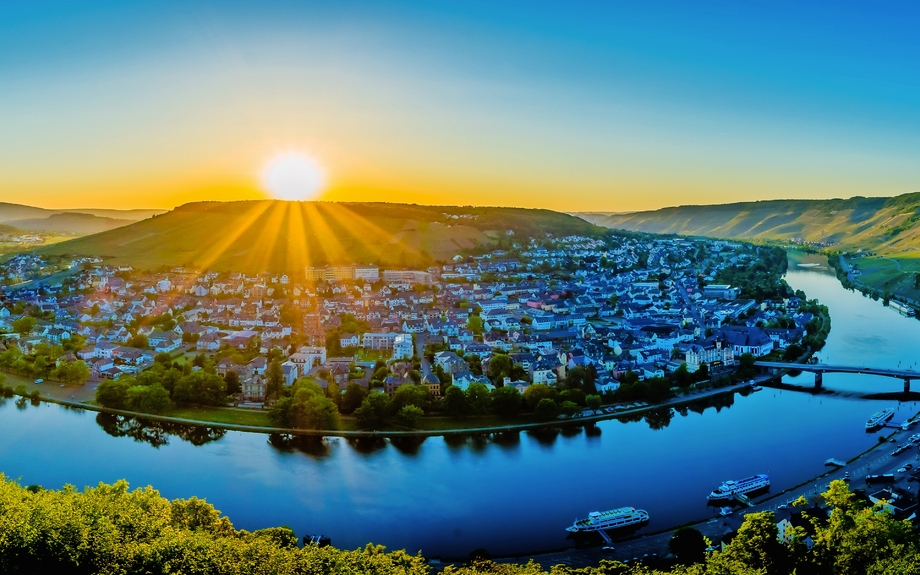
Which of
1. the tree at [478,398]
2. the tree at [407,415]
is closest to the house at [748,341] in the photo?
the tree at [478,398]

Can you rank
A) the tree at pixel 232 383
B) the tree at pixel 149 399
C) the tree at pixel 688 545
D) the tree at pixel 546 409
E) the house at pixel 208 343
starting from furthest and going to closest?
the house at pixel 208 343 → the tree at pixel 232 383 → the tree at pixel 149 399 → the tree at pixel 546 409 → the tree at pixel 688 545

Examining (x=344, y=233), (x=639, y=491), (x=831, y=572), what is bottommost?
(x=639, y=491)

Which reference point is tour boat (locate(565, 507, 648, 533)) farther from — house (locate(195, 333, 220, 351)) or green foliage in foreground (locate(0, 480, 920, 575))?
house (locate(195, 333, 220, 351))

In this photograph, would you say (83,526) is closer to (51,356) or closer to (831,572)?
(831,572)

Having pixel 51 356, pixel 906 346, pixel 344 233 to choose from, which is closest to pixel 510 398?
pixel 51 356

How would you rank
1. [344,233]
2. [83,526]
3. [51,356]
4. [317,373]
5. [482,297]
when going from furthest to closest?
[344,233]
[482,297]
[51,356]
[317,373]
[83,526]

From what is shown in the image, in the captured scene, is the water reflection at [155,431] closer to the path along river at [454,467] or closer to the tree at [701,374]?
the path along river at [454,467]
